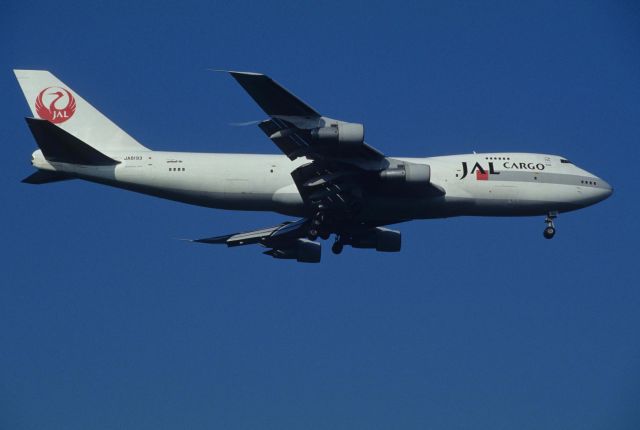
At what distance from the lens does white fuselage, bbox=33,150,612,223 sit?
158 ft

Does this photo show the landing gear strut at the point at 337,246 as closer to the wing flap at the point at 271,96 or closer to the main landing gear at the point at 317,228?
the main landing gear at the point at 317,228

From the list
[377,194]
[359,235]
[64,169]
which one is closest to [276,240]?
[359,235]

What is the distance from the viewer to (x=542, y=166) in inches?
2045

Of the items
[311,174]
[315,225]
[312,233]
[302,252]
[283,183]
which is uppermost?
[311,174]

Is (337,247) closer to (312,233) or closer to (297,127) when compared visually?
(312,233)

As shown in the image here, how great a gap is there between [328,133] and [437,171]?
28.9ft

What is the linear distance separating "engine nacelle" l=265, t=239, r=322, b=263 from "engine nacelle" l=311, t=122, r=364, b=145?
41.8 ft

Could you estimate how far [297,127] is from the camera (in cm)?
4338

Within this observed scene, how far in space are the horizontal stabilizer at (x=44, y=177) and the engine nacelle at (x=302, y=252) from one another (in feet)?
42.4

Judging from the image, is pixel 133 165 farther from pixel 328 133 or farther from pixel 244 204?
pixel 328 133

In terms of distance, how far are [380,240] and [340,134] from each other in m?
12.2

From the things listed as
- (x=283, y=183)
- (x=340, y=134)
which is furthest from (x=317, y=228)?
(x=340, y=134)

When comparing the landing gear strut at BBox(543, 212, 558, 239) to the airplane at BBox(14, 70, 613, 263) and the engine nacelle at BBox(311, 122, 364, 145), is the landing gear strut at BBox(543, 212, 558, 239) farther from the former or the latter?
the engine nacelle at BBox(311, 122, 364, 145)

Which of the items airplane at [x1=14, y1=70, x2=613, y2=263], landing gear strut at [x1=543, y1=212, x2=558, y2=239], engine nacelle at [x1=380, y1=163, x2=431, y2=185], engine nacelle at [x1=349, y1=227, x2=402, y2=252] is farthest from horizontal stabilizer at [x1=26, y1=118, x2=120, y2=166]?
landing gear strut at [x1=543, y1=212, x2=558, y2=239]
